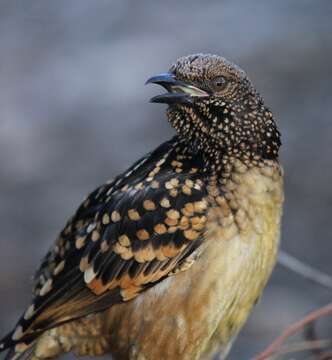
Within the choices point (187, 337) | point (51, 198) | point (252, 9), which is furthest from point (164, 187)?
point (252, 9)

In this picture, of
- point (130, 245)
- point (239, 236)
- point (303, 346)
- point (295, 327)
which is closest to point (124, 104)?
point (130, 245)

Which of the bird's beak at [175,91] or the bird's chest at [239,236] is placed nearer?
the bird's beak at [175,91]

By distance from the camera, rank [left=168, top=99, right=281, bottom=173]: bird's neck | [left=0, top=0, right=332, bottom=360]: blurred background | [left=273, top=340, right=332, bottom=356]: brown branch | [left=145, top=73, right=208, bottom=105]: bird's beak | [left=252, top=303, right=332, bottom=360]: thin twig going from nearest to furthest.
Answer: [left=252, top=303, right=332, bottom=360]: thin twig < [left=273, top=340, right=332, bottom=356]: brown branch < [left=145, top=73, right=208, bottom=105]: bird's beak < [left=168, top=99, right=281, bottom=173]: bird's neck < [left=0, top=0, right=332, bottom=360]: blurred background

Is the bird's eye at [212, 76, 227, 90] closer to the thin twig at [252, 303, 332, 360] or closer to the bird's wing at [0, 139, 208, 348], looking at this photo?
the bird's wing at [0, 139, 208, 348]

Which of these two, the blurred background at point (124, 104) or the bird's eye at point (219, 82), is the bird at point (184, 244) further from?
the blurred background at point (124, 104)

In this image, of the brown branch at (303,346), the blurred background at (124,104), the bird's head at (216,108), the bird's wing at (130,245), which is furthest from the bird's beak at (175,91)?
the blurred background at (124,104)

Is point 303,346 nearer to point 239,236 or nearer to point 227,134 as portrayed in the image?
point 239,236

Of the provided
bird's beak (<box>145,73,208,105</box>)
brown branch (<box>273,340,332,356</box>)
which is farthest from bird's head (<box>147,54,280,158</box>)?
brown branch (<box>273,340,332,356</box>)

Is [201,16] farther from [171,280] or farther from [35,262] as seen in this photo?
[171,280]
